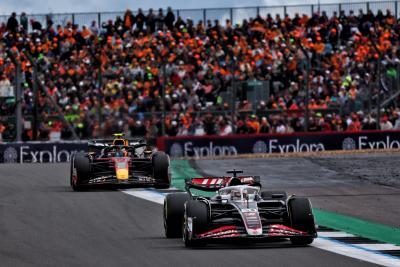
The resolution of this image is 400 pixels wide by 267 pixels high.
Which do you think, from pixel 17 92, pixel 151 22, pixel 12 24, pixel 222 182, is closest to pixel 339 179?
pixel 17 92

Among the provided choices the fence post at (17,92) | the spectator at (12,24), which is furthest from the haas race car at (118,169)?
the spectator at (12,24)

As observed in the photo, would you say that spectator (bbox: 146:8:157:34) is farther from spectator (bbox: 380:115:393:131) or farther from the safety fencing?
spectator (bbox: 380:115:393:131)

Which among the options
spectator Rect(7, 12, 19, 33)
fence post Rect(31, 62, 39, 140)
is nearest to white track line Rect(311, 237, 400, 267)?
fence post Rect(31, 62, 39, 140)

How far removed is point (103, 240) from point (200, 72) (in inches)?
865

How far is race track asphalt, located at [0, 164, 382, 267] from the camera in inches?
372

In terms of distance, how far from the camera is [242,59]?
33.7 meters

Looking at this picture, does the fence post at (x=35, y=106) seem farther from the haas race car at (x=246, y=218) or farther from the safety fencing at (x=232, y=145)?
the haas race car at (x=246, y=218)

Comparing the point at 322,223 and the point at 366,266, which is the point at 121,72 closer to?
the point at 322,223

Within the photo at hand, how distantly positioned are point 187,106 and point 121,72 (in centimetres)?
259

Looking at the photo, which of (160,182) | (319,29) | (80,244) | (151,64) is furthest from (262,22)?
(80,244)

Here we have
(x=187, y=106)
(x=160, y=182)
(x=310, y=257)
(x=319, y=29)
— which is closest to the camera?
(x=310, y=257)

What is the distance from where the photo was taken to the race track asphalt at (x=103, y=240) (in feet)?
31.0

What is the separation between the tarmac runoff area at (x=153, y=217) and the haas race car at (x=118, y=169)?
276mm

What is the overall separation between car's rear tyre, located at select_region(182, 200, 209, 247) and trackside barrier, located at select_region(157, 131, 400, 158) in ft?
64.5
